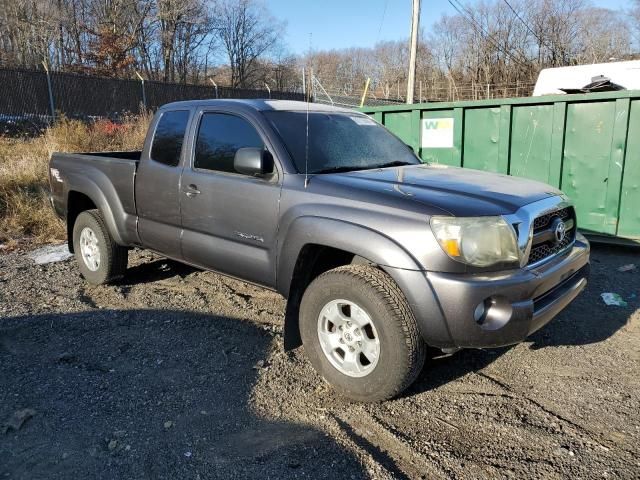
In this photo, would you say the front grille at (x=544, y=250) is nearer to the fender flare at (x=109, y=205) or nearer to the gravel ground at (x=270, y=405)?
the gravel ground at (x=270, y=405)

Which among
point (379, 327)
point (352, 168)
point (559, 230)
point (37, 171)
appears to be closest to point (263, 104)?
point (352, 168)

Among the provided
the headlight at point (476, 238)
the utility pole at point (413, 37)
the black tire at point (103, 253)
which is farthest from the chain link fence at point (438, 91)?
the headlight at point (476, 238)

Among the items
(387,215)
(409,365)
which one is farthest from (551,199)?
Answer: (409,365)

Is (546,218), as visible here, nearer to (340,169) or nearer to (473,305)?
(473,305)

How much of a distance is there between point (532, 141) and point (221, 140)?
445 centimetres

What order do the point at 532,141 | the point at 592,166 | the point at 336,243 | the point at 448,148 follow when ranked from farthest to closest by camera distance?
the point at 448,148
the point at 532,141
the point at 592,166
the point at 336,243

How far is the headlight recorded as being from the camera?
9.03 ft

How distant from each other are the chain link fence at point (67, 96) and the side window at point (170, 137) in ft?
44.4

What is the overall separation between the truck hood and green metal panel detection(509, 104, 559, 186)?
127 inches

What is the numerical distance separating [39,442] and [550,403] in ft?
9.69

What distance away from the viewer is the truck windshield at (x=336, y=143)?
3.67 m

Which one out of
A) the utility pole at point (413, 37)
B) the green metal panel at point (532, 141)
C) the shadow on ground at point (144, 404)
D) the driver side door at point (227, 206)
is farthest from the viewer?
the utility pole at point (413, 37)

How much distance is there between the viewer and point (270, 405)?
10.3 feet

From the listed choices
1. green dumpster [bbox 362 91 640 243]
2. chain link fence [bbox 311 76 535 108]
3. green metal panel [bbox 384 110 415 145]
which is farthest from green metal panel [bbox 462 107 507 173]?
chain link fence [bbox 311 76 535 108]
